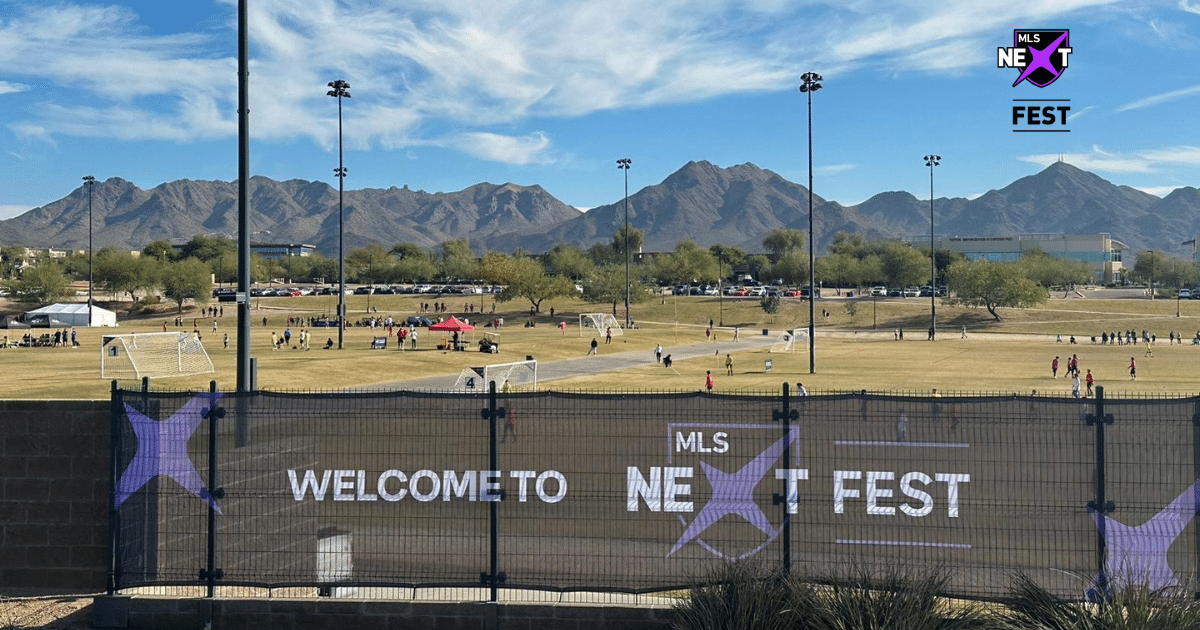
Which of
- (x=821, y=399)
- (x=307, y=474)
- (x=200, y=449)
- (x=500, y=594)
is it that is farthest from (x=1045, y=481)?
(x=200, y=449)

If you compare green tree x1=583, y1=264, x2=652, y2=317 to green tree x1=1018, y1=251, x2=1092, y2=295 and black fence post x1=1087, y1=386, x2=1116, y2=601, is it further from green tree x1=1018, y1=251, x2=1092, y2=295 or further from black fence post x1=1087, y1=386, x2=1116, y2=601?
black fence post x1=1087, y1=386, x2=1116, y2=601

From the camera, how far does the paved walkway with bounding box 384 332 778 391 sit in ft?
133

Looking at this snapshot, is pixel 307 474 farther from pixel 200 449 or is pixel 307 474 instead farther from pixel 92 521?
pixel 92 521

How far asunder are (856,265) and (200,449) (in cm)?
16576

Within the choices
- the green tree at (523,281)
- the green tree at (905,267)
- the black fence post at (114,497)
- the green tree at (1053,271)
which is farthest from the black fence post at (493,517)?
the green tree at (1053,271)

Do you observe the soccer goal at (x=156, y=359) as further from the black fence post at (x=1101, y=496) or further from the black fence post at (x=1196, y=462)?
the black fence post at (x=1196, y=462)

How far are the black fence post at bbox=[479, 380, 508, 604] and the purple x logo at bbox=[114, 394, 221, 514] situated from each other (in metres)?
2.52

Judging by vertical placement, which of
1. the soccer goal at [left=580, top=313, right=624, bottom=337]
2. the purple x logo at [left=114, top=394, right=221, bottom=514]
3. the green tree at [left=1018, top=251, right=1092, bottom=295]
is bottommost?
the purple x logo at [left=114, top=394, right=221, bottom=514]

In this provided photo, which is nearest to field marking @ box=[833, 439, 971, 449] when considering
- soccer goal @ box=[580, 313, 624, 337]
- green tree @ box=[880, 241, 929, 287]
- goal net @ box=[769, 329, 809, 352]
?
goal net @ box=[769, 329, 809, 352]

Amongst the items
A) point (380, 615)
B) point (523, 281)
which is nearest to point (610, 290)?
point (523, 281)

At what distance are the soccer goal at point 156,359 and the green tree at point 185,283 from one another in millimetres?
65700

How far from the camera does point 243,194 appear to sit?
42.5ft

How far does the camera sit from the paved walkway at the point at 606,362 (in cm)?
4064

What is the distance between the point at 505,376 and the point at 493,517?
30.3 m
